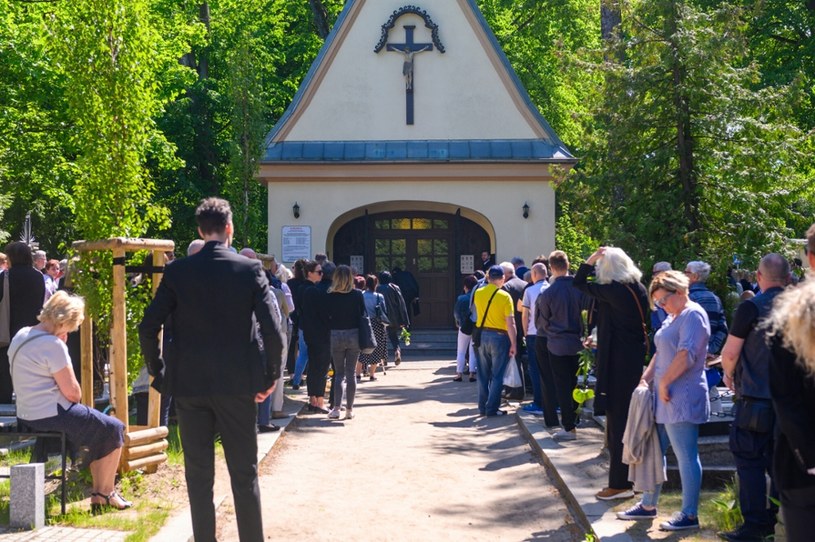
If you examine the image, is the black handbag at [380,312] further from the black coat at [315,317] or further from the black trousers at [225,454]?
the black trousers at [225,454]

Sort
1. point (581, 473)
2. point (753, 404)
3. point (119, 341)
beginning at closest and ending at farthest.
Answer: point (753, 404) → point (119, 341) → point (581, 473)

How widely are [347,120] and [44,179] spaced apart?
7.83 metres

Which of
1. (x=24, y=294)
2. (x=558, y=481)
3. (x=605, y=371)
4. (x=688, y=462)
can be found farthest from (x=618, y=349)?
(x=24, y=294)

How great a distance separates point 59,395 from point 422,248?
63.2ft

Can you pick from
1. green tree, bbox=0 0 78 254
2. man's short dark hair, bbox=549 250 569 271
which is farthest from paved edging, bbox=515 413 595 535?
green tree, bbox=0 0 78 254

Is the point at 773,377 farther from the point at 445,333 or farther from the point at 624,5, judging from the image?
the point at 445,333

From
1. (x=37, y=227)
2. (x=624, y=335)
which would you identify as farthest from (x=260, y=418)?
(x=37, y=227)

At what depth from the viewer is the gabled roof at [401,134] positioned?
2483 cm

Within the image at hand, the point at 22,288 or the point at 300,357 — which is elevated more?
the point at 22,288

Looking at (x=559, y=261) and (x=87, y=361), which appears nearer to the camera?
(x=87, y=361)

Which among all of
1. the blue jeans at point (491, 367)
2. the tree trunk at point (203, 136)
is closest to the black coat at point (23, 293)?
the blue jeans at point (491, 367)

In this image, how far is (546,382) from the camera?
11766mm

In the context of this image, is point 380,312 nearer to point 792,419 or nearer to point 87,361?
point 87,361

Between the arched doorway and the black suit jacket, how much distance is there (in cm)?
2004
